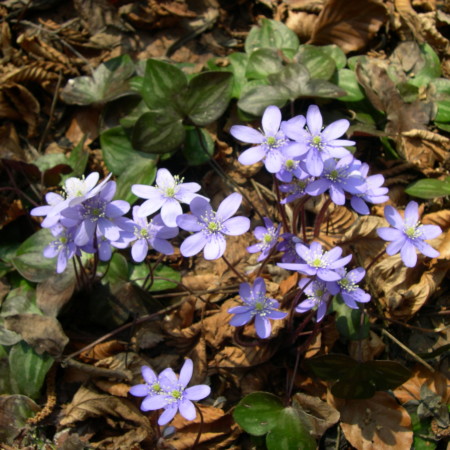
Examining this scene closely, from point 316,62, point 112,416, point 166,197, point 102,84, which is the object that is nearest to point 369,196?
point 166,197

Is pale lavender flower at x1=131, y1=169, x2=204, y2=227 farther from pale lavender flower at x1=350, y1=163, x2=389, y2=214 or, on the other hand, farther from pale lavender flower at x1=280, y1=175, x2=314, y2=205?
pale lavender flower at x1=350, y1=163, x2=389, y2=214

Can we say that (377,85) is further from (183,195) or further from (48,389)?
(48,389)

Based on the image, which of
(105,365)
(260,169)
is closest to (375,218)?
(260,169)

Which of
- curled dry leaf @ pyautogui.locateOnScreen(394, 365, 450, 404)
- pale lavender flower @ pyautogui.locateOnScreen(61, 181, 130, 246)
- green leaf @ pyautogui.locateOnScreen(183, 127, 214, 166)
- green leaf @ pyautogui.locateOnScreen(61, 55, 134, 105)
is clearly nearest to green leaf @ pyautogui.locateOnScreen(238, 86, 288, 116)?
green leaf @ pyautogui.locateOnScreen(183, 127, 214, 166)

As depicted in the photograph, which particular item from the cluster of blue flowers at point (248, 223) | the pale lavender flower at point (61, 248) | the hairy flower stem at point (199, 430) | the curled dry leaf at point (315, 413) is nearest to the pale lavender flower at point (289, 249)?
the cluster of blue flowers at point (248, 223)

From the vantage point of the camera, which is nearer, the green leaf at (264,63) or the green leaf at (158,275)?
the green leaf at (158,275)

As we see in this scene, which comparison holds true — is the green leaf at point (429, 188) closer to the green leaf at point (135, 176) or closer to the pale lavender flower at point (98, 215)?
the green leaf at point (135, 176)

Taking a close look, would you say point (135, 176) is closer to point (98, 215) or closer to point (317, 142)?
point (98, 215)
